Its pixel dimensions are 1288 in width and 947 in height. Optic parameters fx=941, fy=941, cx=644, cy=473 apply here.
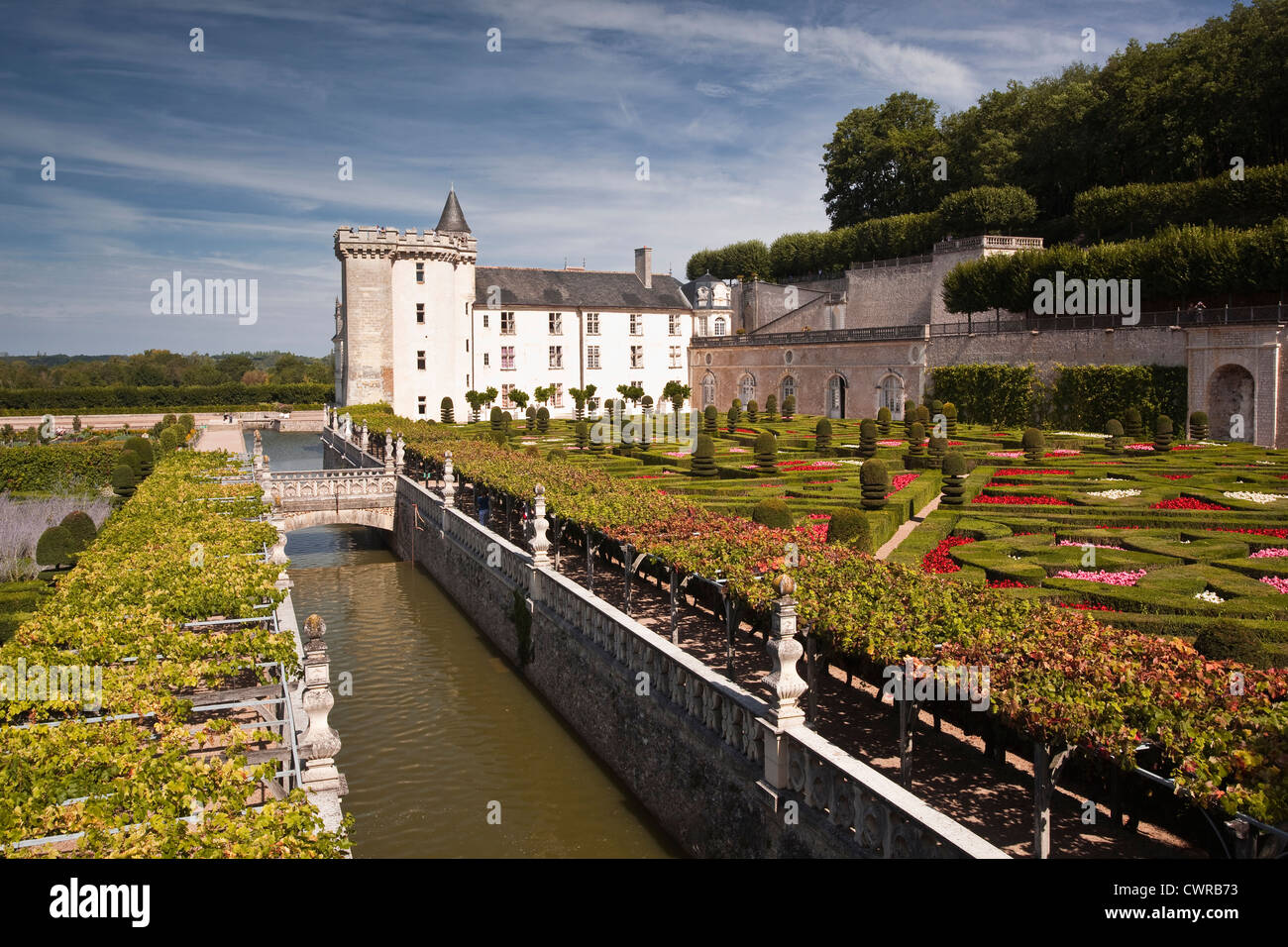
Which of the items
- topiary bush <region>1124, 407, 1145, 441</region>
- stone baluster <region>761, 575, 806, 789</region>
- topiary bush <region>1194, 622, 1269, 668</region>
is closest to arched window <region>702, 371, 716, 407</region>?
topiary bush <region>1124, 407, 1145, 441</region>

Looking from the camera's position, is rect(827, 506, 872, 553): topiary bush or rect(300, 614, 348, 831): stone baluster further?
rect(827, 506, 872, 553): topiary bush

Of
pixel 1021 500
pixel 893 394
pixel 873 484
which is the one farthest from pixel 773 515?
pixel 893 394

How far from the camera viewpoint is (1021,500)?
74.5ft

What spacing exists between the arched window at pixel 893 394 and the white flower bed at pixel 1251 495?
2672 cm

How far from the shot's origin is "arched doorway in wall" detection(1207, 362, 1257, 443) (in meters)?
36.8

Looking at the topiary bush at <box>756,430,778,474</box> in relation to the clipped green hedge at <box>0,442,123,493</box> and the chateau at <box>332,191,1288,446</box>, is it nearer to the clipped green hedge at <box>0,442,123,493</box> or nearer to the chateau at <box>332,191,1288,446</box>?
the chateau at <box>332,191,1288,446</box>

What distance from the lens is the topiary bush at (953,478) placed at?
2261 cm

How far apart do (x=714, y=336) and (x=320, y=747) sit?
58678 mm

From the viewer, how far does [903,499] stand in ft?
74.4

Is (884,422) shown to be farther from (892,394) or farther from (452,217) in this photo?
(452,217)

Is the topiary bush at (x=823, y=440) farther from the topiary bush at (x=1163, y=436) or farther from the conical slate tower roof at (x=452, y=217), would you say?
the conical slate tower roof at (x=452, y=217)

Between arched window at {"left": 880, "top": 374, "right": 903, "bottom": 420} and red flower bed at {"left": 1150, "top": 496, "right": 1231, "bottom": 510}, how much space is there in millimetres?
27609

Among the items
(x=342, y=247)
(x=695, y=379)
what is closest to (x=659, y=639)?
(x=342, y=247)
